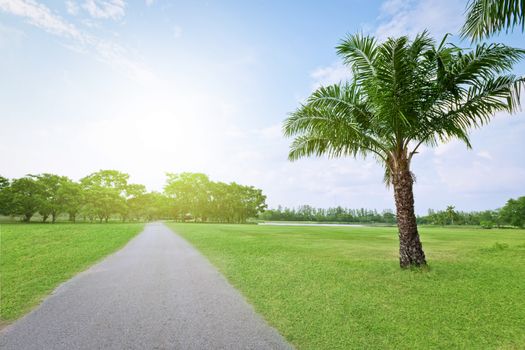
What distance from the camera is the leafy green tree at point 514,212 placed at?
62.5 m

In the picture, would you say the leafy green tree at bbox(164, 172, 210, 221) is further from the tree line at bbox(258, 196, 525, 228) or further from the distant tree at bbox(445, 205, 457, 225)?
the distant tree at bbox(445, 205, 457, 225)

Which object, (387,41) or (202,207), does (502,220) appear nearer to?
(202,207)

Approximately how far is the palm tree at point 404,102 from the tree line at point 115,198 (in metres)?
56.4

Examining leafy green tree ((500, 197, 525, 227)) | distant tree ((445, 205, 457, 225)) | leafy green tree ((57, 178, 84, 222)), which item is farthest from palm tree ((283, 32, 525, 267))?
distant tree ((445, 205, 457, 225))

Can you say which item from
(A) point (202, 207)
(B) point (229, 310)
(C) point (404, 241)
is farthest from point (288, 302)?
(A) point (202, 207)

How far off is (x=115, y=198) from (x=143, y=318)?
61.2 meters

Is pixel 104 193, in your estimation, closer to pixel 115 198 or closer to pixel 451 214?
pixel 115 198

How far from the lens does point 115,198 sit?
58500 mm

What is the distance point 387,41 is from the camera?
8.39 m

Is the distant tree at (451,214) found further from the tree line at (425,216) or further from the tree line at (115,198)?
the tree line at (115,198)

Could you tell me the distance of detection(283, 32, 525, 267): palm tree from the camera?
27.1 feet

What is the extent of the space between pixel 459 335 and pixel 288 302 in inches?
116

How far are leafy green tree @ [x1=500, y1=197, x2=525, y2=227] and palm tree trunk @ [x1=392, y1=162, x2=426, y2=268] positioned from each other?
7570 centimetres

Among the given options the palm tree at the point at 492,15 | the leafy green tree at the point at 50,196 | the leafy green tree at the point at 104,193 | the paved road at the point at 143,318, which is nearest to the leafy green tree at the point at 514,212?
the palm tree at the point at 492,15
